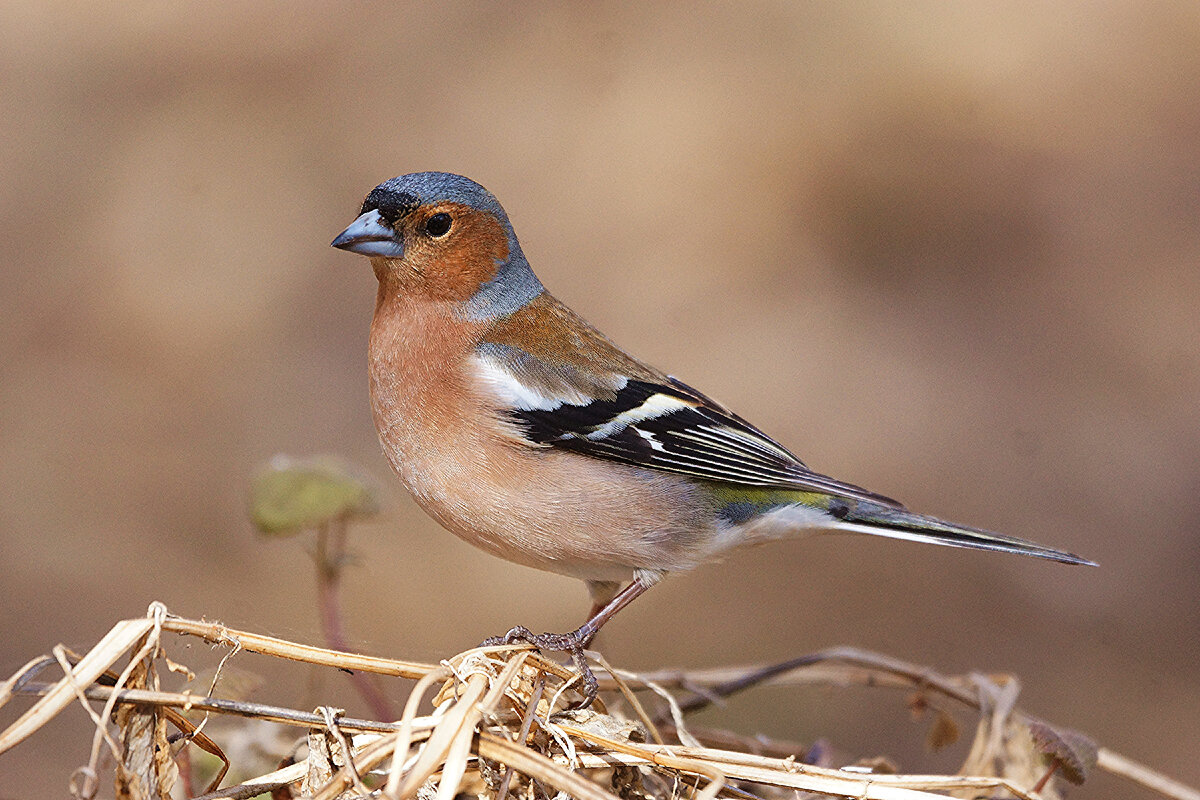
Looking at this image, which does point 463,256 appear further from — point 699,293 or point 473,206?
point 699,293

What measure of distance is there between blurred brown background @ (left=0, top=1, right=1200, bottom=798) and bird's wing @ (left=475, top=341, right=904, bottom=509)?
7.21ft

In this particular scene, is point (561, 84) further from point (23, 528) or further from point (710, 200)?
point (23, 528)

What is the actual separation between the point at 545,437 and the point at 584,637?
1.96 ft

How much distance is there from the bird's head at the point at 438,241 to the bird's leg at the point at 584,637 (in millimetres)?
942

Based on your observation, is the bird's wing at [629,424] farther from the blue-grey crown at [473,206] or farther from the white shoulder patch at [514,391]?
the blue-grey crown at [473,206]

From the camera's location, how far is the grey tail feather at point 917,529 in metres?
3.20

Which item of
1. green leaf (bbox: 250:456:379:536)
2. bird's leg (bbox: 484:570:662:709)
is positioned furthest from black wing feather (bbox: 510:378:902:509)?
green leaf (bbox: 250:456:379:536)

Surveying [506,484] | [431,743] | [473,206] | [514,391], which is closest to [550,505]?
[506,484]

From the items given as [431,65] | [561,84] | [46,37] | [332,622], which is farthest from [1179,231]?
[46,37]

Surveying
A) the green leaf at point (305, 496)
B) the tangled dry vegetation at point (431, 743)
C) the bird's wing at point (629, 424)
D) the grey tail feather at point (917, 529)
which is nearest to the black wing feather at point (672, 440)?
the bird's wing at point (629, 424)

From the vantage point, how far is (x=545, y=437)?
3084mm

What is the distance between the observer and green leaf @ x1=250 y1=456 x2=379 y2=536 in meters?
2.52

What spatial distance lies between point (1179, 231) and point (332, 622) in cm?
601

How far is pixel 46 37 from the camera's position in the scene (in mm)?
7297
